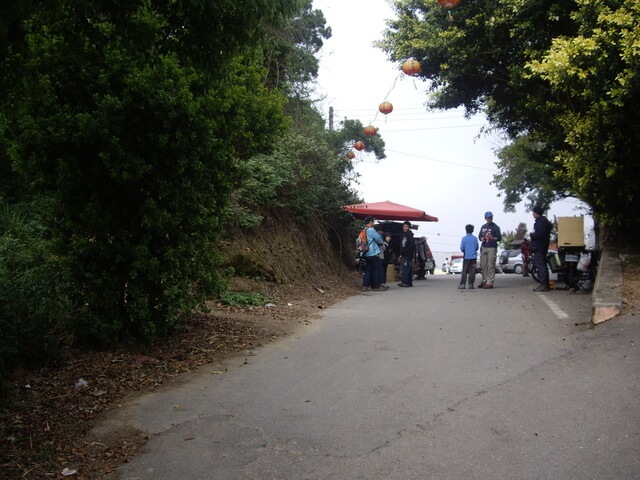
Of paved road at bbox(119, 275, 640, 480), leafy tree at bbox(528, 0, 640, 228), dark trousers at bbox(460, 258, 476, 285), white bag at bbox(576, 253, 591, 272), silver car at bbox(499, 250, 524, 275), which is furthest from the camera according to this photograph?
silver car at bbox(499, 250, 524, 275)

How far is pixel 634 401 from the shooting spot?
17.8 ft

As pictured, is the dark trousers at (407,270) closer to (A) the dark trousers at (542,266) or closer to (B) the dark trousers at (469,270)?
(B) the dark trousers at (469,270)

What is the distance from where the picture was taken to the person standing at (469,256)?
1691 centimetres

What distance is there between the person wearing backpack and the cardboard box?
15.6ft

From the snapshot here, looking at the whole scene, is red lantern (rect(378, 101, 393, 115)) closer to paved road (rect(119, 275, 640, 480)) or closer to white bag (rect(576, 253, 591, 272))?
white bag (rect(576, 253, 591, 272))

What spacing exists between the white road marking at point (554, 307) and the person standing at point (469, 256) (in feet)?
12.2

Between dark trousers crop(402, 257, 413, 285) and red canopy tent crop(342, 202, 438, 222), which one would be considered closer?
dark trousers crop(402, 257, 413, 285)

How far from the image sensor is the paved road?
4383mm

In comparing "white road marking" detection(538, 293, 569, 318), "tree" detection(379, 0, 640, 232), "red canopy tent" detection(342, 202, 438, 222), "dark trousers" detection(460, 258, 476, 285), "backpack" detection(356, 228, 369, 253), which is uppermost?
"tree" detection(379, 0, 640, 232)

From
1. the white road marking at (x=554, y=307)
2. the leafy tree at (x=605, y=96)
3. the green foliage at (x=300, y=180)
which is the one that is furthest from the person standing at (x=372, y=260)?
the leafy tree at (x=605, y=96)

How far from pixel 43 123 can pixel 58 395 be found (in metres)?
2.92

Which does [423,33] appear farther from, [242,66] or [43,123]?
[43,123]

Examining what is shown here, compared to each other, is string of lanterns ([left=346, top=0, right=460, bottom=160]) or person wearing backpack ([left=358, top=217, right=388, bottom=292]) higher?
string of lanterns ([left=346, top=0, right=460, bottom=160])

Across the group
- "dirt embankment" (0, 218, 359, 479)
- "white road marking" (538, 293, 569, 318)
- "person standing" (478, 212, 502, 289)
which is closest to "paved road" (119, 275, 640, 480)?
"dirt embankment" (0, 218, 359, 479)
